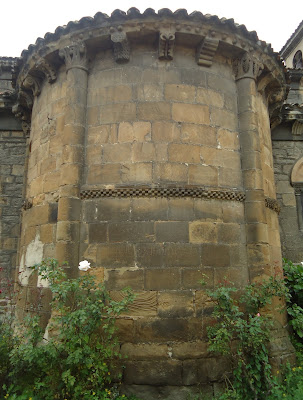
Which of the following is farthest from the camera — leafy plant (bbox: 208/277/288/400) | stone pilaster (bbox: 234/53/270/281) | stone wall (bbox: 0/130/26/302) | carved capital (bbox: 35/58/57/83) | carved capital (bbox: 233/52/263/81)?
stone wall (bbox: 0/130/26/302)

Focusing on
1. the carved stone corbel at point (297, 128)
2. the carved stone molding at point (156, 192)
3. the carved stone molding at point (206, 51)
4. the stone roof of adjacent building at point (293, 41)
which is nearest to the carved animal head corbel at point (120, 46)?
the carved stone molding at point (206, 51)

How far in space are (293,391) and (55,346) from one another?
10.1 ft

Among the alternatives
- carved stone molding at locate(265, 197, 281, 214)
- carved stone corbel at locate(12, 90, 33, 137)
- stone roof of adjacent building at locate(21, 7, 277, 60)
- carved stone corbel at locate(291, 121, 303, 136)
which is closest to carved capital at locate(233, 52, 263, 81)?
stone roof of adjacent building at locate(21, 7, 277, 60)

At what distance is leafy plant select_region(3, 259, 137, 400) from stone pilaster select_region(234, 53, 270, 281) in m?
2.22

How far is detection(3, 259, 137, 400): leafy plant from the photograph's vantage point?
4.13m

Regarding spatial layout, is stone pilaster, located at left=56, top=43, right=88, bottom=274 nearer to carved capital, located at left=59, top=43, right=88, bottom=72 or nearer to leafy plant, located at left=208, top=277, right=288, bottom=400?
carved capital, located at left=59, top=43, right=88, bottom=72

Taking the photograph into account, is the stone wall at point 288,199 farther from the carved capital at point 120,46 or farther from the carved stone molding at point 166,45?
the carved capital at point 120,46

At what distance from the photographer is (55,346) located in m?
4.30

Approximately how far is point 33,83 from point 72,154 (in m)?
2.24

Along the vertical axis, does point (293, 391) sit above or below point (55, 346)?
below

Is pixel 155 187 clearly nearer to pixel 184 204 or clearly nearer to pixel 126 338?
pixel 184 204

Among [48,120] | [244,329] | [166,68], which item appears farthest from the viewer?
[48,120]

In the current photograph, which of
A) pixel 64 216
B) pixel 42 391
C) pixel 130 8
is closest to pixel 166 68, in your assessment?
pixel 130 8

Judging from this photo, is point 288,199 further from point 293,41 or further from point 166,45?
point 293,41
